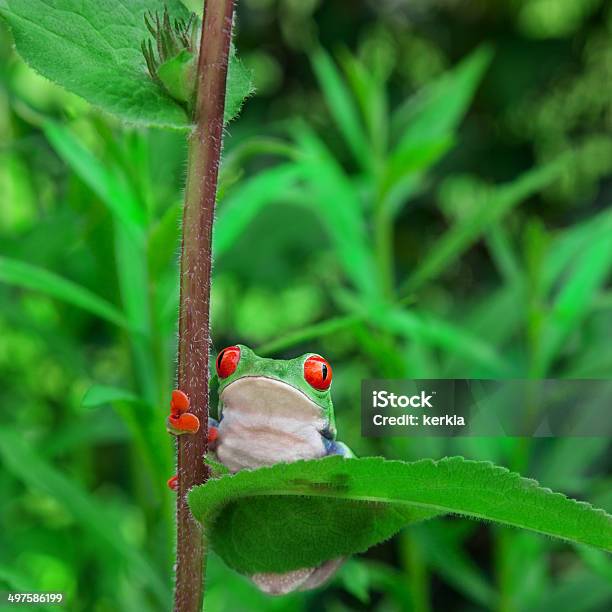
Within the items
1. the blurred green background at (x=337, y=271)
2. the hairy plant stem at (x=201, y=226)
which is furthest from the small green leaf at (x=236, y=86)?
the blurred green background at (x=337, y=271)

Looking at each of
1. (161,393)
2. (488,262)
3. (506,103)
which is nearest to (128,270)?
(161,393)

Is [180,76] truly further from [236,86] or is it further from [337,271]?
[337,271]

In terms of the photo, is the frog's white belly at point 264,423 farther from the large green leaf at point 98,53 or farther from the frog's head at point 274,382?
the large green leaf at point 98,53

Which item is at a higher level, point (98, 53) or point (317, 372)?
point (98, 53)

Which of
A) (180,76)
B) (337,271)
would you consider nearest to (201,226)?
(180,76)

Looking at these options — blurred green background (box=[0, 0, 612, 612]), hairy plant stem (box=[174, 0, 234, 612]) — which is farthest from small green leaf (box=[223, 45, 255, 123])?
blurred green background (box=[0, 0, 612, 612])

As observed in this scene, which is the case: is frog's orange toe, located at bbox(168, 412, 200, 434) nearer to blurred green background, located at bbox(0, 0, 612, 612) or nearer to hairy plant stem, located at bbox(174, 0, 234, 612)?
hairy plant stem, located at bbox(174, 0, 234, 612)
